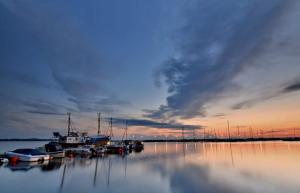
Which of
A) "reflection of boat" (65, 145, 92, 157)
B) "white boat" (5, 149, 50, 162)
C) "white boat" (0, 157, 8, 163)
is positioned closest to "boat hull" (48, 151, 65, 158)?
"reflection of boat" (65, 145, 92, 157)

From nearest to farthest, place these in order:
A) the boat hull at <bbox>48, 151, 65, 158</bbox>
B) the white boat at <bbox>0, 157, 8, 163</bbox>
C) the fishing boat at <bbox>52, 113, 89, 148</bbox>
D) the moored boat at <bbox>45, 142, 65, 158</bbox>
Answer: the white boat at <bbox>0, 157, 8, 163</bbox> < the boat hull at <bbox>48, 151, 65, 158</bbox> < the moored boat at <bbox>45, 142, 65, 158</bbox> < the fishing boat at <bbox>52, 113, 89, 148</bbox>

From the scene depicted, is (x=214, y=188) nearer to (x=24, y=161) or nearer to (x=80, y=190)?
(x=80, y=190)

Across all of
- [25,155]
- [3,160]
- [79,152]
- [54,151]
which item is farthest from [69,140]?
[3,160]

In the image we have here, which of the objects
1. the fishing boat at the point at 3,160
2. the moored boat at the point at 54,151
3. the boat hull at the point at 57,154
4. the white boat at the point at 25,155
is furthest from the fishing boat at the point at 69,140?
the fishing boat at the point at 3,160

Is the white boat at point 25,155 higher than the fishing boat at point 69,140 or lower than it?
lower

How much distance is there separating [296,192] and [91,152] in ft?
168

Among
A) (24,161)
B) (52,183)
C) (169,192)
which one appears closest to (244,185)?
(169,192)

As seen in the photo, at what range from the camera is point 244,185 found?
20.8m

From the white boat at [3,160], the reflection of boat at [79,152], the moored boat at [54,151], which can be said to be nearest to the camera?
the white boat at [3,160]

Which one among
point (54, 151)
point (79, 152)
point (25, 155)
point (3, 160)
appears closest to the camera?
point (3, 160)

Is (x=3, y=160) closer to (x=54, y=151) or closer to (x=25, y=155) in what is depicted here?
(x=25, y=155)

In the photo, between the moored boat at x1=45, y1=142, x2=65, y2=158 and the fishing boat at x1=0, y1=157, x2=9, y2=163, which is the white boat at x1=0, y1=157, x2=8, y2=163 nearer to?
the fishing boat at x1=0, y1=157, x2=9, y2=163

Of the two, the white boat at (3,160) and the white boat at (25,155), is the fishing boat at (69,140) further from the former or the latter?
the white boat at (3,160)

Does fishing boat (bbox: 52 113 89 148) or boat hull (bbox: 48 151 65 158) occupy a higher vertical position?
fishing boat (bbox: 52 113 89 148)
